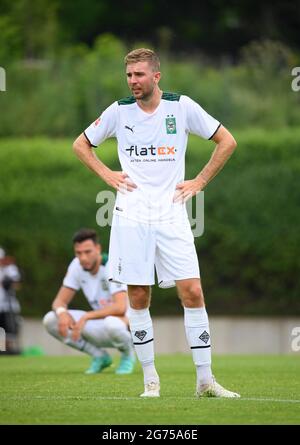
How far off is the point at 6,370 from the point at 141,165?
17.4 ft

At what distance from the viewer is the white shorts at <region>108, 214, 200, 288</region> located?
9.01 metres

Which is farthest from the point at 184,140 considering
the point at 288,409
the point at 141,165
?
the point at 288,409

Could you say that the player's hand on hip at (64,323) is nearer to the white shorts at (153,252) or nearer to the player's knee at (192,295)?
the white shorts at (153,252)

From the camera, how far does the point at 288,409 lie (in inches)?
324

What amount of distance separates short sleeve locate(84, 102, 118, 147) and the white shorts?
2.39 feet

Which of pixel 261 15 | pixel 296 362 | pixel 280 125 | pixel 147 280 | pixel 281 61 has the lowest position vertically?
pixel 296 362

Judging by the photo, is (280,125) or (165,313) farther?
(280,125)

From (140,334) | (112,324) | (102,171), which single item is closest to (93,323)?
(112,324)

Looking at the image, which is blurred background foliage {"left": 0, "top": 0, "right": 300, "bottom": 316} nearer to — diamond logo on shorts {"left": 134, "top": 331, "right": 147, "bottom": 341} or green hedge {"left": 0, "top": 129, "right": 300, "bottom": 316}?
green hedge {"left": 0, "top": 129, "right": 300, "bottom": 316}

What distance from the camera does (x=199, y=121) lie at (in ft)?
30.2

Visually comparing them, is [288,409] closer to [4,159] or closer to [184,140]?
[184,140]
